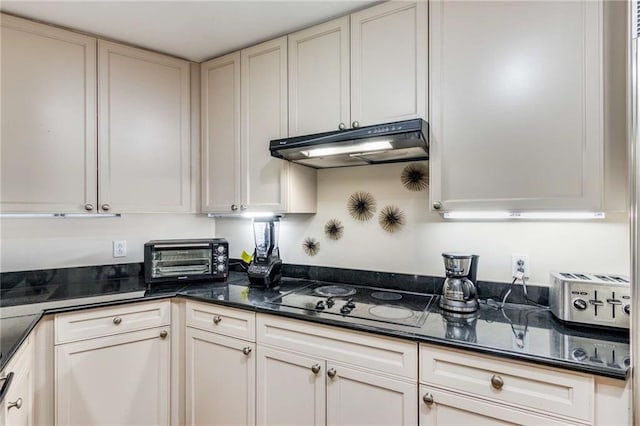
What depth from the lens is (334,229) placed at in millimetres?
2129

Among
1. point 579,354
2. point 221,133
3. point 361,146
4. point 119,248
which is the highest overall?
point 221,133

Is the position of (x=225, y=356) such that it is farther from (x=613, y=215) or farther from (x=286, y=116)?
(x=613, y=215)

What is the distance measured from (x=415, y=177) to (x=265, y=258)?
0.99 m

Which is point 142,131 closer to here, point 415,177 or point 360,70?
point 360,70

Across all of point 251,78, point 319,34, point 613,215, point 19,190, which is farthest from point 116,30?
point 613,215

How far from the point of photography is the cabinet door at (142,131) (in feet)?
→ 6.53

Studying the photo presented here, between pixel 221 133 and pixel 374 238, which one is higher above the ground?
pixel 221 133

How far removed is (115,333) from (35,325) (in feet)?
1.13

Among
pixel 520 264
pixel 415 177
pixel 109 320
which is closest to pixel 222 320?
pixel 109 320

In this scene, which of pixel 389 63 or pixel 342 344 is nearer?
pixel 342 344

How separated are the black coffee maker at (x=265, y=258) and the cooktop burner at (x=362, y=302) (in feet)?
0.70

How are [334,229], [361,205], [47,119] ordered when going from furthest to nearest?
[334,229] < [361,205] < [47,119]

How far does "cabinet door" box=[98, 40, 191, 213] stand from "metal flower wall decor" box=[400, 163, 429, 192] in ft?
4.69

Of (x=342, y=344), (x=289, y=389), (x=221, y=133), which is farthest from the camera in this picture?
(x=221, y=133)
